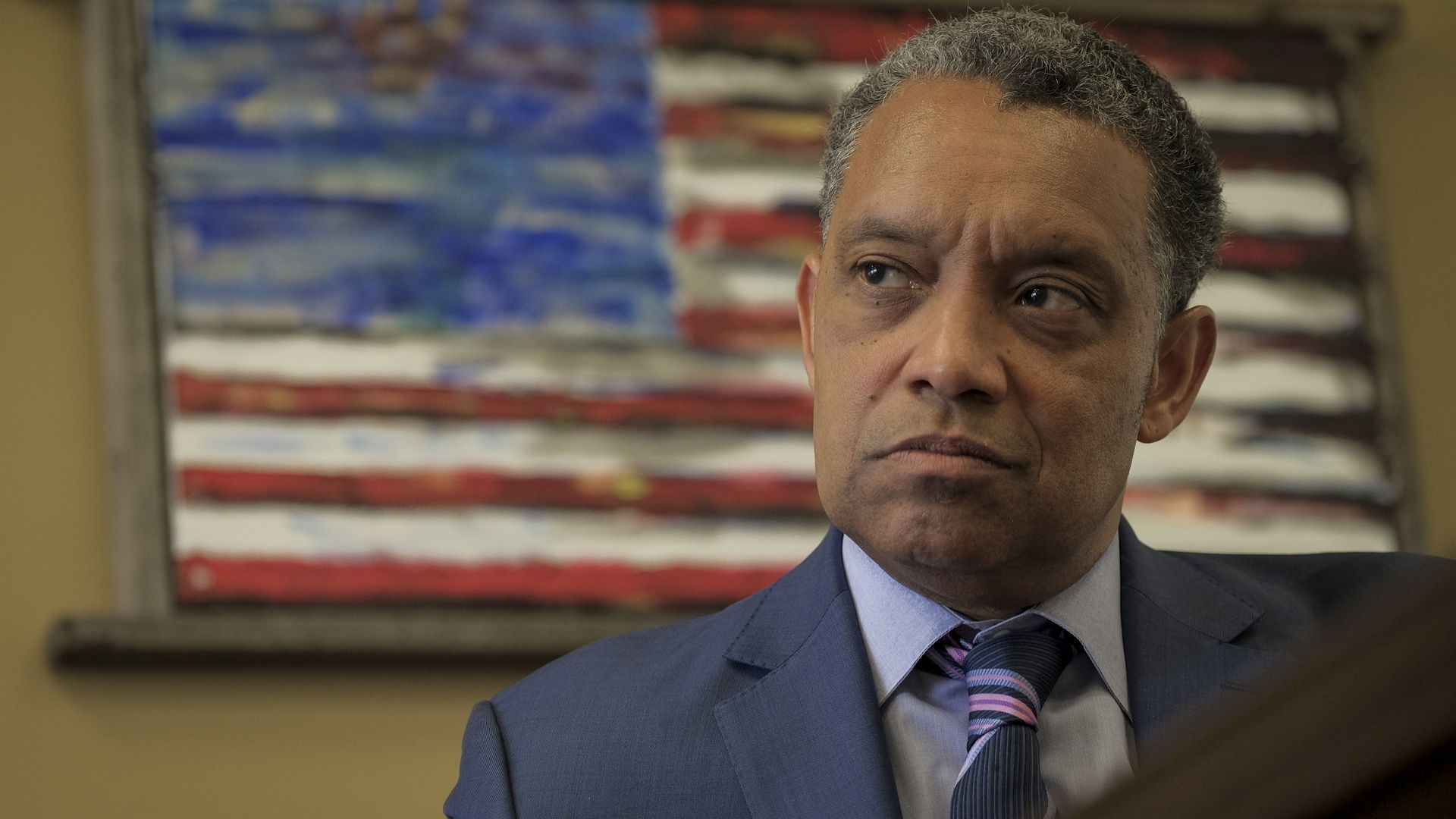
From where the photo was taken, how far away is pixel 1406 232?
2871 mm

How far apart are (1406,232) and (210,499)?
1933 mm

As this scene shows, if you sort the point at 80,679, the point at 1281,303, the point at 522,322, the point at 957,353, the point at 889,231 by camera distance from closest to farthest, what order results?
the point at 957,353, the point at 889,231, the point at 80,679, the point at 522,322, the point at 1281,303

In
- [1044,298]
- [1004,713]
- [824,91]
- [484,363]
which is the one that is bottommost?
[1004,713]

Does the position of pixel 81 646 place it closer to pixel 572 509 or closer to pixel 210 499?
pixel 210 499

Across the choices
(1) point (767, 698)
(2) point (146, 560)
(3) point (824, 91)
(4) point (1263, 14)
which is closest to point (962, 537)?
(1) point (767, 698)

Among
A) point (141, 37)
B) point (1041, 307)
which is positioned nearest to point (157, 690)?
point (141, 37)

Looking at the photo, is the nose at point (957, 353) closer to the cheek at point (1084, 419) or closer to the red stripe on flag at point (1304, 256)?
the cheek at point (1084, 419)

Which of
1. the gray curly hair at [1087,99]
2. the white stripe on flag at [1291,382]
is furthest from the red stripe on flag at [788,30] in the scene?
the gray curly hair at [1087,99]

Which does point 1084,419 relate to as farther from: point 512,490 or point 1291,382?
point 1291,382

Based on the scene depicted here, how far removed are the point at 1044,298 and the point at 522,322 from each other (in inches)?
45.5

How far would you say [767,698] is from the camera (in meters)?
1.49

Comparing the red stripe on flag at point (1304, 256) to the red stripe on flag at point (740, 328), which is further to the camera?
the red stripe on flag at point (1304, 256)

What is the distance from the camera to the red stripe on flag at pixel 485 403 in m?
2.34

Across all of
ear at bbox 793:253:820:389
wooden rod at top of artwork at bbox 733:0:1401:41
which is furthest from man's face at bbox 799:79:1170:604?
wooden rod at top of artwork at bbox 733:0:1401:41
